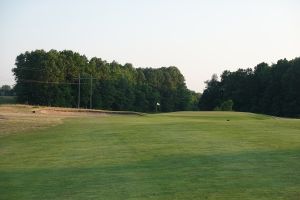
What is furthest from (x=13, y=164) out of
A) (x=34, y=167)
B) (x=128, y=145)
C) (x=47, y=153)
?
(x=128, y=145)

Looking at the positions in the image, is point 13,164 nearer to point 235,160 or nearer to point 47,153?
point 47,153

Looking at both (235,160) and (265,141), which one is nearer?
(235,160)

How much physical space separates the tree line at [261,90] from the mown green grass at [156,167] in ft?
259

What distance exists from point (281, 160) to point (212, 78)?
132105 millimetres

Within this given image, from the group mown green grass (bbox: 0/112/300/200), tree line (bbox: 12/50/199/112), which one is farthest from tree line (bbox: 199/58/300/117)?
mown green grass (bbox: 0/112/300/200)

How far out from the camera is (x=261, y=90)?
119 meters

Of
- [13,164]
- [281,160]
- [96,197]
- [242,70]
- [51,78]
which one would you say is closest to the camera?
[96,197]

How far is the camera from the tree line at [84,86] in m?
104

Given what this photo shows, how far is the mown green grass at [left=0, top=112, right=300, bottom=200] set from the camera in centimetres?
967

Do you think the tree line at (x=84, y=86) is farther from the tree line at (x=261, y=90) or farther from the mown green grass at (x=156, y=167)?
the mown green grass at (x=156, y=167)

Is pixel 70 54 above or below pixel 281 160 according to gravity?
above

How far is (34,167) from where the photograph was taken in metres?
13.5

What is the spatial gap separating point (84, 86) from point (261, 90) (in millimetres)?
43224

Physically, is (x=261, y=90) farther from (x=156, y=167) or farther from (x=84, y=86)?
(x=156, y=167)
